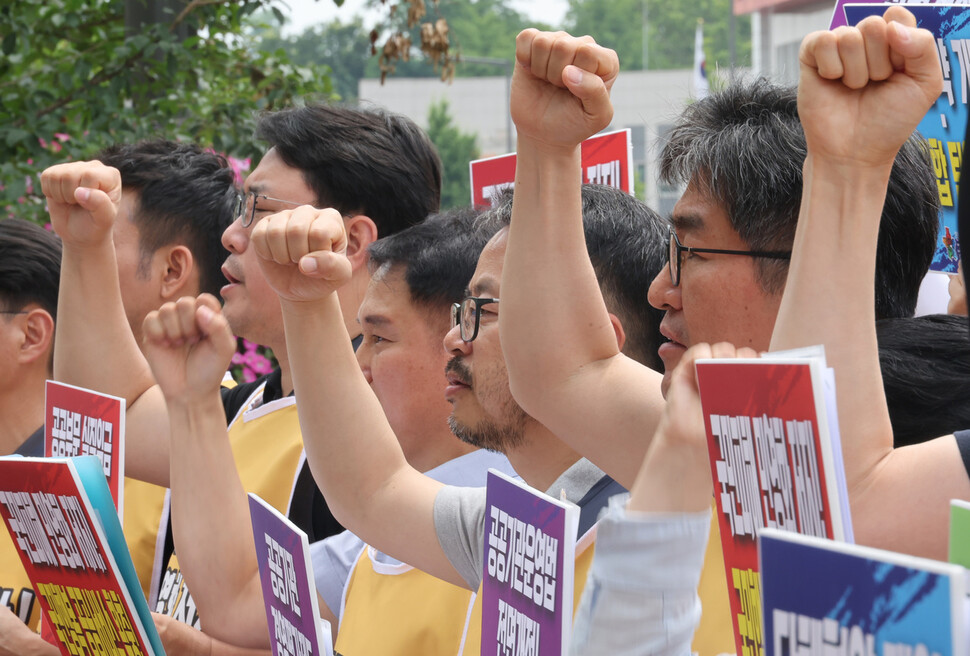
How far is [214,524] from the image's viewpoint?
6.96ft

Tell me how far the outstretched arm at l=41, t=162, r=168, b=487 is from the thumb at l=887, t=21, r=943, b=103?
5.79 ft

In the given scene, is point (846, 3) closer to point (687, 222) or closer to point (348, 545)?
point (687, 222)

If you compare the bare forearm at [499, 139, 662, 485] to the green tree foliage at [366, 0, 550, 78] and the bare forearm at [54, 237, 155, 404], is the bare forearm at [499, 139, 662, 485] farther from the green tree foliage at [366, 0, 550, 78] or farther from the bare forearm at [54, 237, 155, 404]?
the green tree foliage at [366, 0, 550, 78]

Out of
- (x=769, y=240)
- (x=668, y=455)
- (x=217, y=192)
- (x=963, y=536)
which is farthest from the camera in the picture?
(x=217, y=192)

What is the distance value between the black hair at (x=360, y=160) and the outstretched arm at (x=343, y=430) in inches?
40.0

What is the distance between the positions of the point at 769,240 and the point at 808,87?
435mm

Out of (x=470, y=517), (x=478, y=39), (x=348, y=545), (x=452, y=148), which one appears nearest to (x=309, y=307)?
(x=470, y=517)

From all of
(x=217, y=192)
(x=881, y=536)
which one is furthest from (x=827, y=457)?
(x=217, y=192)

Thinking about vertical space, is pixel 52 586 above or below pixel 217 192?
below

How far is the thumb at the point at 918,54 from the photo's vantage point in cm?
115

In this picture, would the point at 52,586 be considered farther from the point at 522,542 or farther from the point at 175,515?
the point at 522,542

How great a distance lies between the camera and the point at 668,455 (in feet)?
3.36

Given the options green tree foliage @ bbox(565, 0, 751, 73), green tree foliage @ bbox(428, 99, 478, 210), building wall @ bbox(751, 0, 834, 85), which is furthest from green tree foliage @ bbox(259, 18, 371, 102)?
building wall @ bbox(751, 0, 834, 85)

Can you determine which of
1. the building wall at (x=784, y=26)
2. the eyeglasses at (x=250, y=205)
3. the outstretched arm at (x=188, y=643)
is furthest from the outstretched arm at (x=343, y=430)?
the building wall at (x=784, y=26)
